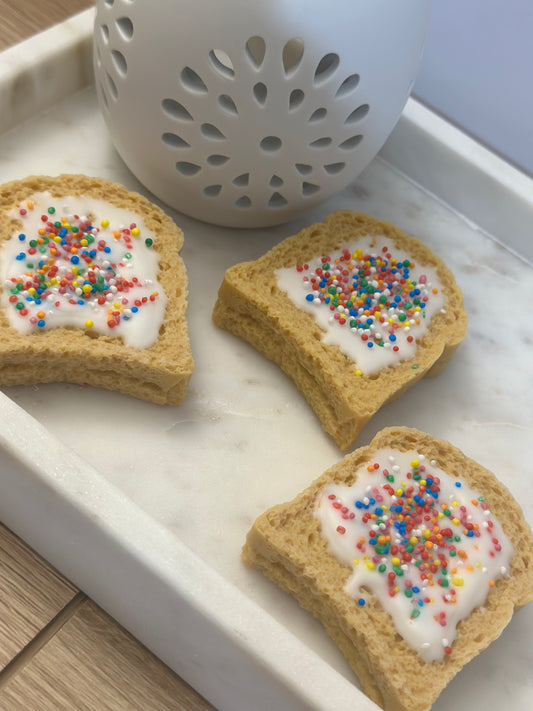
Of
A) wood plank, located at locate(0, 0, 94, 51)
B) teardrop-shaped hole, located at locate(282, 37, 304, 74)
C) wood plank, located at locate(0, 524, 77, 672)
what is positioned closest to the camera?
wood plank, located at locate(0, 524, 77, 672)

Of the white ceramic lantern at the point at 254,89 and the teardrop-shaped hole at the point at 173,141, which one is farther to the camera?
the teardrop-shaped hole at the point at 173,141

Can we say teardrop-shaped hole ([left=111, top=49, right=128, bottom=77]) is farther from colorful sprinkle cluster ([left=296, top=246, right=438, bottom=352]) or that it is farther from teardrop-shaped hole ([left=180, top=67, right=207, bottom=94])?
colorful sprinkle cluster ([left=296, top=246, right=438, bottom=352])

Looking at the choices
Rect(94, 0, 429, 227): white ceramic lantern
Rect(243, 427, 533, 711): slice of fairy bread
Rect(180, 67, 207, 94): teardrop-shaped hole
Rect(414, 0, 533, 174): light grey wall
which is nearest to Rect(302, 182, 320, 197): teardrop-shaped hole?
Rect(94, 0, 429, 227): white ceramic lantern

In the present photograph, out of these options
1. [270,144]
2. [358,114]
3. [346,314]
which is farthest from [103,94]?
[346,314]

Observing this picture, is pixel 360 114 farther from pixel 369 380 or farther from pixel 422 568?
pixel 422 568

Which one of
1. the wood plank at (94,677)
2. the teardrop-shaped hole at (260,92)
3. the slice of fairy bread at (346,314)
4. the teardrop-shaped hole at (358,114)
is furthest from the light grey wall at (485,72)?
the wood plank at (94,677)

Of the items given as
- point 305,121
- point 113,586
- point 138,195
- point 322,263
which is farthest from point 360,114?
point 113,586

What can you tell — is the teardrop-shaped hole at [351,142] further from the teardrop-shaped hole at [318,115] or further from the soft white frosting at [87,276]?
the soft white frosting at [87,276]
